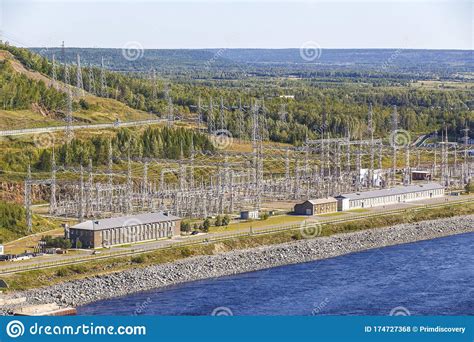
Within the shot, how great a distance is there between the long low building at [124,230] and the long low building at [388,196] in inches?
385

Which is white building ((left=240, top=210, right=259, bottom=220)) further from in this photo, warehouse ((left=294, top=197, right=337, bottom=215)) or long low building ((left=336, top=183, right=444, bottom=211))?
long low building ((left=336, top=183, right=444, bottom=211))

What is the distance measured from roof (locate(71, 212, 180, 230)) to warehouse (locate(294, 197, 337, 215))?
7275 mm

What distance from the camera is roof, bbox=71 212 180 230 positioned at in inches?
1214

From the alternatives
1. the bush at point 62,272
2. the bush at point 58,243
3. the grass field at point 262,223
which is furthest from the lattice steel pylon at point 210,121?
the bush at point 62,272

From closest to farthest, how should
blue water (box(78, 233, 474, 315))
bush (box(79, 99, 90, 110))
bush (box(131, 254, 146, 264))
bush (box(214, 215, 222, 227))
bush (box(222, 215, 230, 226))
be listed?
1. blue water (box(78, 233, 474, 315))
2. bush (box(131, 254, 146, 264))
3. bush (box(214, 215, 222, 227))
4. bush (box(222, 215, 230, 226))
5. bush (box(79, 99, 90, 110))

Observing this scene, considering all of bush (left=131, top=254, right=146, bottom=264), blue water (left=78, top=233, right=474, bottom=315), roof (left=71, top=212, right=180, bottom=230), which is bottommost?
blue water (left=78, top=233, right=474, bottom=315)

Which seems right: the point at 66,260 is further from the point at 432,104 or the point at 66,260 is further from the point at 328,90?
the point at 328,90

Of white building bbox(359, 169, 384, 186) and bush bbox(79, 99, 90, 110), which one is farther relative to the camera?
bush bbox(79, 99, 90, 110)

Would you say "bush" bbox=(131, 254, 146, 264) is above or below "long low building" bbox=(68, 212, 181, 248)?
below

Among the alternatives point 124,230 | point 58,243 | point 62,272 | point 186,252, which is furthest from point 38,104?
point 62,272

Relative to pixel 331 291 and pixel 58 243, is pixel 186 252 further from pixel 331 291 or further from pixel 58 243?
pixel 331 291

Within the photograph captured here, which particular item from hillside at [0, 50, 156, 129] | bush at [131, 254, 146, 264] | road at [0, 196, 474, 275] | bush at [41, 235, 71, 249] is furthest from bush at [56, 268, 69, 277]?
hillside at [0, 50, 156, 129]

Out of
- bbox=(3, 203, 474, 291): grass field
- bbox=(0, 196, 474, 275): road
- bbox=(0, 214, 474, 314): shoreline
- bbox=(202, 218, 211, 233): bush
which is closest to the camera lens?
bbox=(0, 214, 474, 314): shoreline

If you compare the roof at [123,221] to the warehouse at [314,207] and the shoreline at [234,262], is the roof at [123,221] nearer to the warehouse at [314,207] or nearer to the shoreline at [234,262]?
the shoreline at [234,262]
